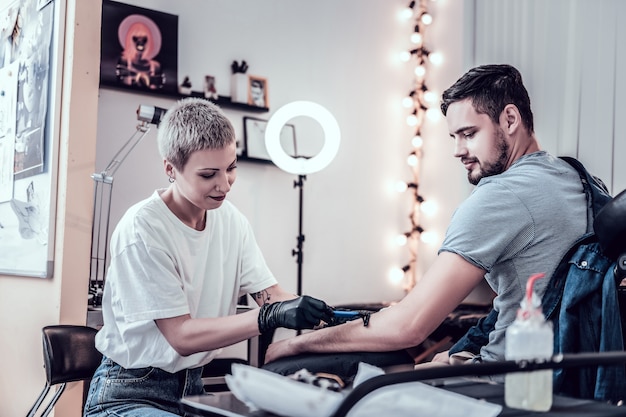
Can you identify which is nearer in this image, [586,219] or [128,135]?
[586,219]

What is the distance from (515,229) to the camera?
133 cm

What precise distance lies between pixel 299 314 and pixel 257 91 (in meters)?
3.02

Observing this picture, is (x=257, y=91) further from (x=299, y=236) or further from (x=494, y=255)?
(x=494, y=255)

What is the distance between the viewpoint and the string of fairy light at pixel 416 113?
4895 millimetres

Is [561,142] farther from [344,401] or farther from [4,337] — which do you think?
[344,401]

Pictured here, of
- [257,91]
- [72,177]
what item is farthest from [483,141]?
[257,91]

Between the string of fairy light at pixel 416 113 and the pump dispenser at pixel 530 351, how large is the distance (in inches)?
156

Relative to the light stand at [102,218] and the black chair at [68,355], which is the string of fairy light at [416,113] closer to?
the light stand at [102,218]

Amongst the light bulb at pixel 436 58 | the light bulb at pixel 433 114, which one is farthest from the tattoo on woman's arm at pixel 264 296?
the light bulb at pixel 436 58

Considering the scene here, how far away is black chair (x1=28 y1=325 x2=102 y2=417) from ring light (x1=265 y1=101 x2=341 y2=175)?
1816 mm

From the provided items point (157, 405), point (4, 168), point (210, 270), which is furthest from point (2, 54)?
point (157, 405)

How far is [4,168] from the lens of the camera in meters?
3.16

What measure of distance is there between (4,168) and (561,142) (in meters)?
3.08

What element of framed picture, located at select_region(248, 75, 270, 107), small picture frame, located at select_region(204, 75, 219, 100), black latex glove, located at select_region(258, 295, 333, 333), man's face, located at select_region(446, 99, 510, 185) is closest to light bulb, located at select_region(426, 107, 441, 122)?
framed picture, located at select_region(248, 75, 270, 107)
